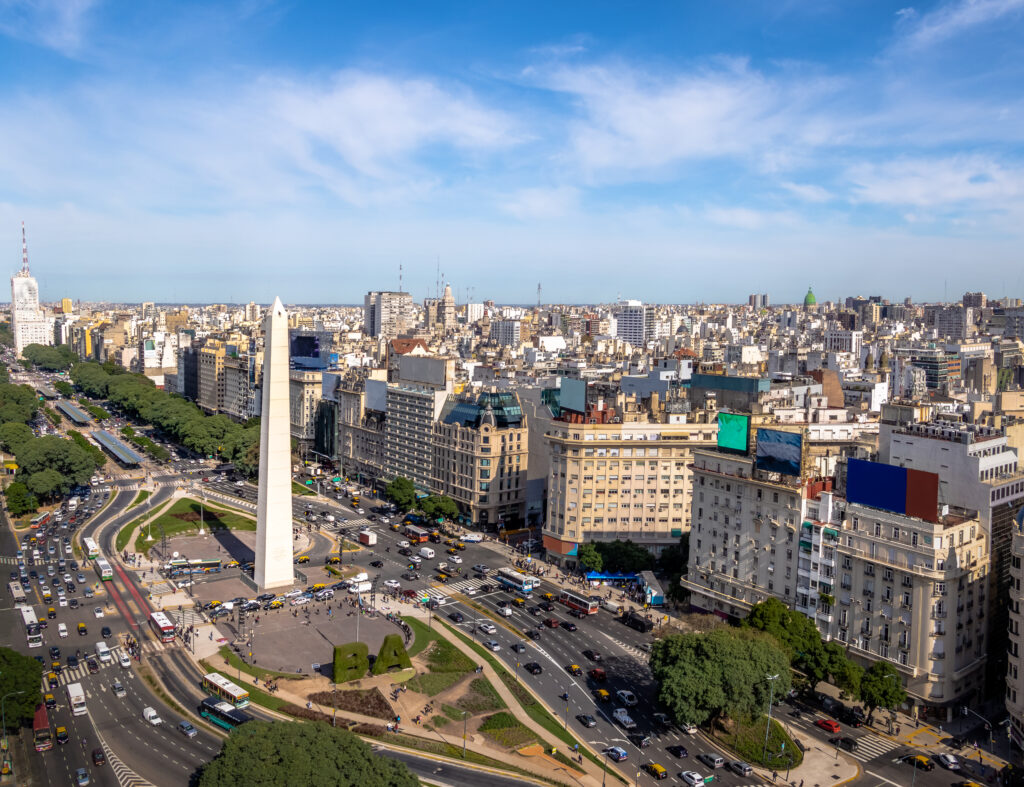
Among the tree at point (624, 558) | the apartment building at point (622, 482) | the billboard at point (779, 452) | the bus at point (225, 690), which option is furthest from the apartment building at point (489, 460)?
the bus at point (225, 690)

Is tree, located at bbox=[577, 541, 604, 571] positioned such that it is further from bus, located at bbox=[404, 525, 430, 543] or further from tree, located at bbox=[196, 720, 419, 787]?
tree, located at bbox=[196, 720, 419, 787]

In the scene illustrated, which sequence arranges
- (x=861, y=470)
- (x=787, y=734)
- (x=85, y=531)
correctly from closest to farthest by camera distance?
(x=787, y=734)
(x=861, y=470)
(x=85, y=531)

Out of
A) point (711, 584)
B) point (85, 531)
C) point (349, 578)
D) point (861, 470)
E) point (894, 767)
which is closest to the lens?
point (894, 767)

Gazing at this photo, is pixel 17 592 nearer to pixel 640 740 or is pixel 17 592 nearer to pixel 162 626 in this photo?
pixel 162 626

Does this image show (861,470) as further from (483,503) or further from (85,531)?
(85,531)

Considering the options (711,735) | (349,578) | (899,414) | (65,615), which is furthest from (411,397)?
(711,735)

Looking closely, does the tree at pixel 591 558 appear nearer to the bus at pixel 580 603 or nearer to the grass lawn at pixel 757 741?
the bus at pixel 580 603

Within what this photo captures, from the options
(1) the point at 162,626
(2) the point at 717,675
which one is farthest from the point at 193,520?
(2) the point at 717,675
